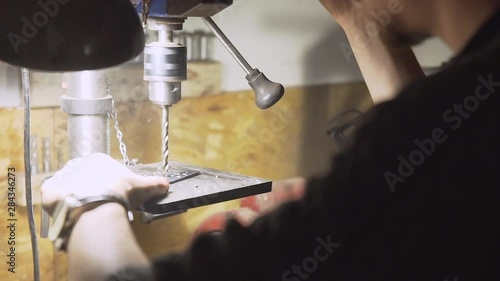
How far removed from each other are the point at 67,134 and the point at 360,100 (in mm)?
411

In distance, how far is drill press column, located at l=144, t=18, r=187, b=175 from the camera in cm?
71

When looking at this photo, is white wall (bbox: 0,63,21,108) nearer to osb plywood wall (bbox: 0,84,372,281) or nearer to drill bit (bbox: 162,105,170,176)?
osb plywood wall (bbox: 0,84,372,281)

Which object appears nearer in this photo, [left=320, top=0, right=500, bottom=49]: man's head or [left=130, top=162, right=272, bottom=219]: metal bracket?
[left=320, top=0, right=500, bottom=49]: man's head

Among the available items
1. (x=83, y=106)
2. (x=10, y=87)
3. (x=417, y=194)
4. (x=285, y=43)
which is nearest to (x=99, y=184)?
(x=83, y=106)

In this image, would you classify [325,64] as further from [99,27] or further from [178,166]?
[99,27]

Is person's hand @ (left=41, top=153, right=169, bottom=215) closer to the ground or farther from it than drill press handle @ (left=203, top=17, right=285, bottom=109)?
closer to the ground

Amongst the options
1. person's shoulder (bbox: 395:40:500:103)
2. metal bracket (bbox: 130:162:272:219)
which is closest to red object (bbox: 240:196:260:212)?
metal bracket (bbox: 130:162:272:219)

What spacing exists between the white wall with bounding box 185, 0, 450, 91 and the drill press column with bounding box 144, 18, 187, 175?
0.19m

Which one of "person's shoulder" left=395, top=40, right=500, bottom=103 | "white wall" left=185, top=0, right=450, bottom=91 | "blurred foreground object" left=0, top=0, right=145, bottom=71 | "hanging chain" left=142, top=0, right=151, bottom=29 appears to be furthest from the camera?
"white wall" left=185, top=0, right=450, bottom=91

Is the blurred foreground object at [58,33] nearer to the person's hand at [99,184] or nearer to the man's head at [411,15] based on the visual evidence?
the person's hand at [99,184]

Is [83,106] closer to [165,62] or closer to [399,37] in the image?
[165,62]

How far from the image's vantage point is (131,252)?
1.97ft

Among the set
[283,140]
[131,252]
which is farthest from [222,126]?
[131,252]

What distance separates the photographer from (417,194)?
1.44ft
